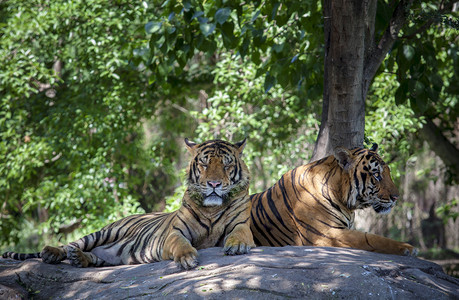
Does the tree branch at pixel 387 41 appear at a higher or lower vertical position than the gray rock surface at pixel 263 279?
higher

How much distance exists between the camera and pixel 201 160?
435 centimetres

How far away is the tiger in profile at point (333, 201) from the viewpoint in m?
4.30

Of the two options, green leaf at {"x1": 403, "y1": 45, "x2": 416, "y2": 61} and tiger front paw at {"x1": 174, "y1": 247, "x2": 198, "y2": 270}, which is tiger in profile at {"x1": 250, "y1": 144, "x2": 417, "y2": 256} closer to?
tiger front paw at {"x1": 174, "y1": 247, "x2": 198, "y2": 270}

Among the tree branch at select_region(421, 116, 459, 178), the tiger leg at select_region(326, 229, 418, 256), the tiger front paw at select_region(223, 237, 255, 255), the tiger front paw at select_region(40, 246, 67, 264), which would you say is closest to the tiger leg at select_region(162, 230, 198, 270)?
the tiger front paw at select_region(223, 237, 255, 255)

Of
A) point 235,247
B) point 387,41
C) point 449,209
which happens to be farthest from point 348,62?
point 449,209

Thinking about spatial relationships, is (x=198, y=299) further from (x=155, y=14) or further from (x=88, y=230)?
(x=155, y=14)

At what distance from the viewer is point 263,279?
3.27 metres

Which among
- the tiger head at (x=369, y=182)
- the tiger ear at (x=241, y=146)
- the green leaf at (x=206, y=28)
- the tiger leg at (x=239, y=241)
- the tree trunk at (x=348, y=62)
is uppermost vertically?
the green leaf at (x=206, y=28)

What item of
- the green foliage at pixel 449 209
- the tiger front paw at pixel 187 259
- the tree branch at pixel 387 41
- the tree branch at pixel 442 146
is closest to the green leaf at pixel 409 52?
the tree branch at pixel 387 41

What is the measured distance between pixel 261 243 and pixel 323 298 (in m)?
1.78

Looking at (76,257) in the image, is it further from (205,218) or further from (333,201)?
(333,201)

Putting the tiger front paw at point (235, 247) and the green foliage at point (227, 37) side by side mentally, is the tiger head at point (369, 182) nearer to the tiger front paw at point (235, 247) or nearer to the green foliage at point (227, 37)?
the tiger front paw at point (235, 247)

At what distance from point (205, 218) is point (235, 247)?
527mm

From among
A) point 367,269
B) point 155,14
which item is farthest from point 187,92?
point 367,269
